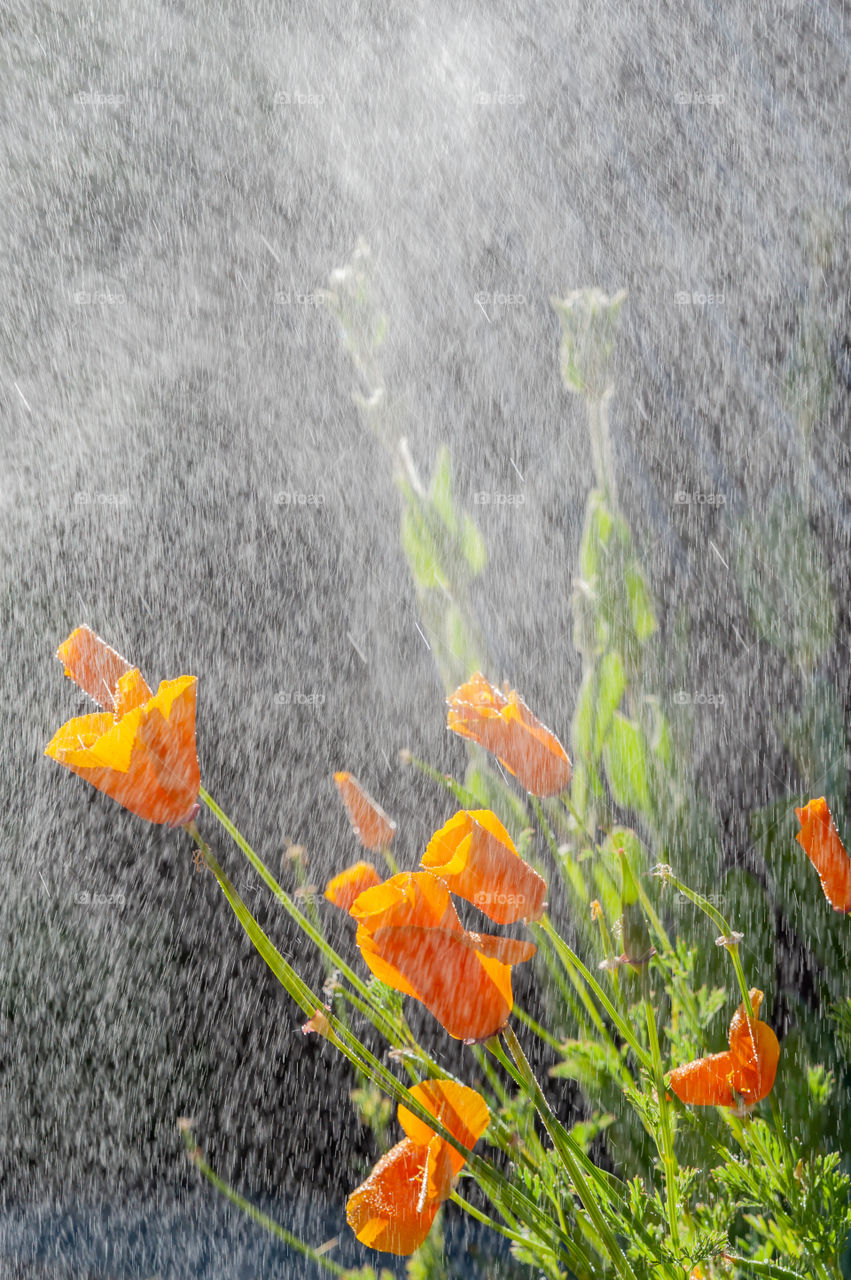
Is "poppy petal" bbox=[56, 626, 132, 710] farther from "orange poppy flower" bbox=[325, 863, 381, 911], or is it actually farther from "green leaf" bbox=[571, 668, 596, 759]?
"green leaf" bbox=[571, 668, 596, 759]

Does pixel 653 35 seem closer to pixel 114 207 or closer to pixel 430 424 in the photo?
pixel 430 424

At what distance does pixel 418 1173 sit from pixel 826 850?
185 mm

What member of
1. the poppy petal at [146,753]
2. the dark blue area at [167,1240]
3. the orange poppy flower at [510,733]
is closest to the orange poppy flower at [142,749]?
the poppy petal at [146,753]

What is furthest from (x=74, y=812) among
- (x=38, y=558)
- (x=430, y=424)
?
(x=430, y=424)

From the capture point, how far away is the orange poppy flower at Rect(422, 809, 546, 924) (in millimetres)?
298

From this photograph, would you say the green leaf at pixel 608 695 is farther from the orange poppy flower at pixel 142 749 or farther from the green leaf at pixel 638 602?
the orange poppy flower at pixel 142 749

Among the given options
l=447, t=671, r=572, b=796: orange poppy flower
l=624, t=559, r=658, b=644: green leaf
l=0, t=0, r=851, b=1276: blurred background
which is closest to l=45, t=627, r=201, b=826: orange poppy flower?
l=447, t=671, r=572, b=796: orange poppy flower

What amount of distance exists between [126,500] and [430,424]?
1.25 feet

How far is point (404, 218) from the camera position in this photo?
125cm

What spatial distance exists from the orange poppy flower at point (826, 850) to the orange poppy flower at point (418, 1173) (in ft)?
0.49

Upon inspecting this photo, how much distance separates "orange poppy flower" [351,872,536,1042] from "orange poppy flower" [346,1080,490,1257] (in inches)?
1.3

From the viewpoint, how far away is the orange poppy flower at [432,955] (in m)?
0.28

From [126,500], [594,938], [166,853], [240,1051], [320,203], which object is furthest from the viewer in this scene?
[320,203]

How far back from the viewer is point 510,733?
38cm
